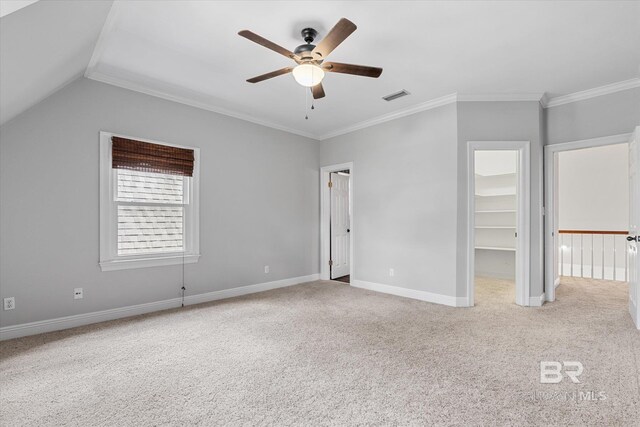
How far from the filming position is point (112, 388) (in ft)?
6.72

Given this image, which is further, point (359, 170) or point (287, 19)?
point (359, 170)

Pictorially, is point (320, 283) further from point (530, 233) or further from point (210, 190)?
point (530, 233)

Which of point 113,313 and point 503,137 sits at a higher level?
point 503,137

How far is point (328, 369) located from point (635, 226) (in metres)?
3.60

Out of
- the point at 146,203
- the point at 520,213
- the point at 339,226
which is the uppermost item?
the point at 146,203

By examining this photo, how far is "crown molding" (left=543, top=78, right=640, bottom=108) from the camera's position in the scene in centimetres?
348

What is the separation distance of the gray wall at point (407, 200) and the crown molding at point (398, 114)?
0.07m

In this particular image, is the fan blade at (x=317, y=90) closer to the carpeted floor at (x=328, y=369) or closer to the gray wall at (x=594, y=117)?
the carpeted floor at (x=328, y=369)

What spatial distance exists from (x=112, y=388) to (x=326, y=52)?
9.33 feet

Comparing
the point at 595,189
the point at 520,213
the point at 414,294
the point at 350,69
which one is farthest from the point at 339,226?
the point at 595,189

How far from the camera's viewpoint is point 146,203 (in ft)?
12.1

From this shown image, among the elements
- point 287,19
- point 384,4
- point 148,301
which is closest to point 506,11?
point 384,4

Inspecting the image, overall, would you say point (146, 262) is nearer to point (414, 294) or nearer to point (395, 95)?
point (414, 294)

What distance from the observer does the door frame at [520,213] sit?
390 cm
